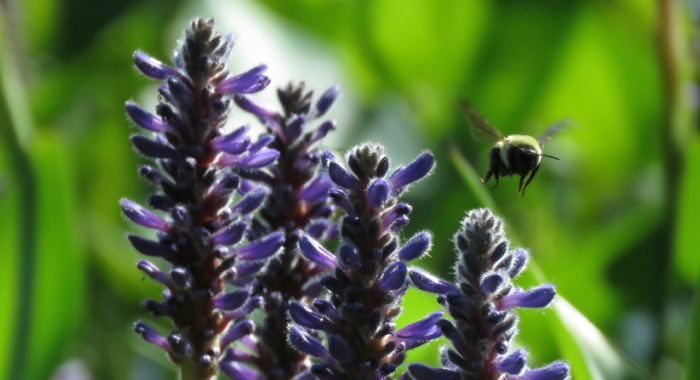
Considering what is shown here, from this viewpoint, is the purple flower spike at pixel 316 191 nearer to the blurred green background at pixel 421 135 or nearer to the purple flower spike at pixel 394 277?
the purple flower spike at pixel 394 277

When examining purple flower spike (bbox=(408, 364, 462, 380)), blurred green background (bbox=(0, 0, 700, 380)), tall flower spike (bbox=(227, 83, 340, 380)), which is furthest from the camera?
blurred green background (bbox=(0, 0, 700, 380))

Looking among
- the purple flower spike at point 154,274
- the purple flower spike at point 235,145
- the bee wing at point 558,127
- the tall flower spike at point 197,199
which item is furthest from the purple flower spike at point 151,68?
the bee wing at point 558,127

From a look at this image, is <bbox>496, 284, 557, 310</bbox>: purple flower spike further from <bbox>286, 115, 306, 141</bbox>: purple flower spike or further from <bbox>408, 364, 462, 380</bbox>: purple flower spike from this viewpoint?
<bbox>286, 115, 306, 141</bbox>: purple flower spike

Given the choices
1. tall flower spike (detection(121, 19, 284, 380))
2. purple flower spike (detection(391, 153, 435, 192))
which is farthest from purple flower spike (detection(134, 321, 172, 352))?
purple flower spike (detection(391, 153, 435, 192))

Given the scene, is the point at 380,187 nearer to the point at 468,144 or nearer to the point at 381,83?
the point at 468,144

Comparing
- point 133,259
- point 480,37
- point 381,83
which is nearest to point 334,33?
point 381,83

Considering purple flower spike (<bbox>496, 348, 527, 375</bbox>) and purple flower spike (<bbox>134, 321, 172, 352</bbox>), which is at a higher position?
purple flower spike (<bbox>496, 348, 527, 375</bbox>)

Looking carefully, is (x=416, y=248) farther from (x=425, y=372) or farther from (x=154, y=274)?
(x=154, y=274)
